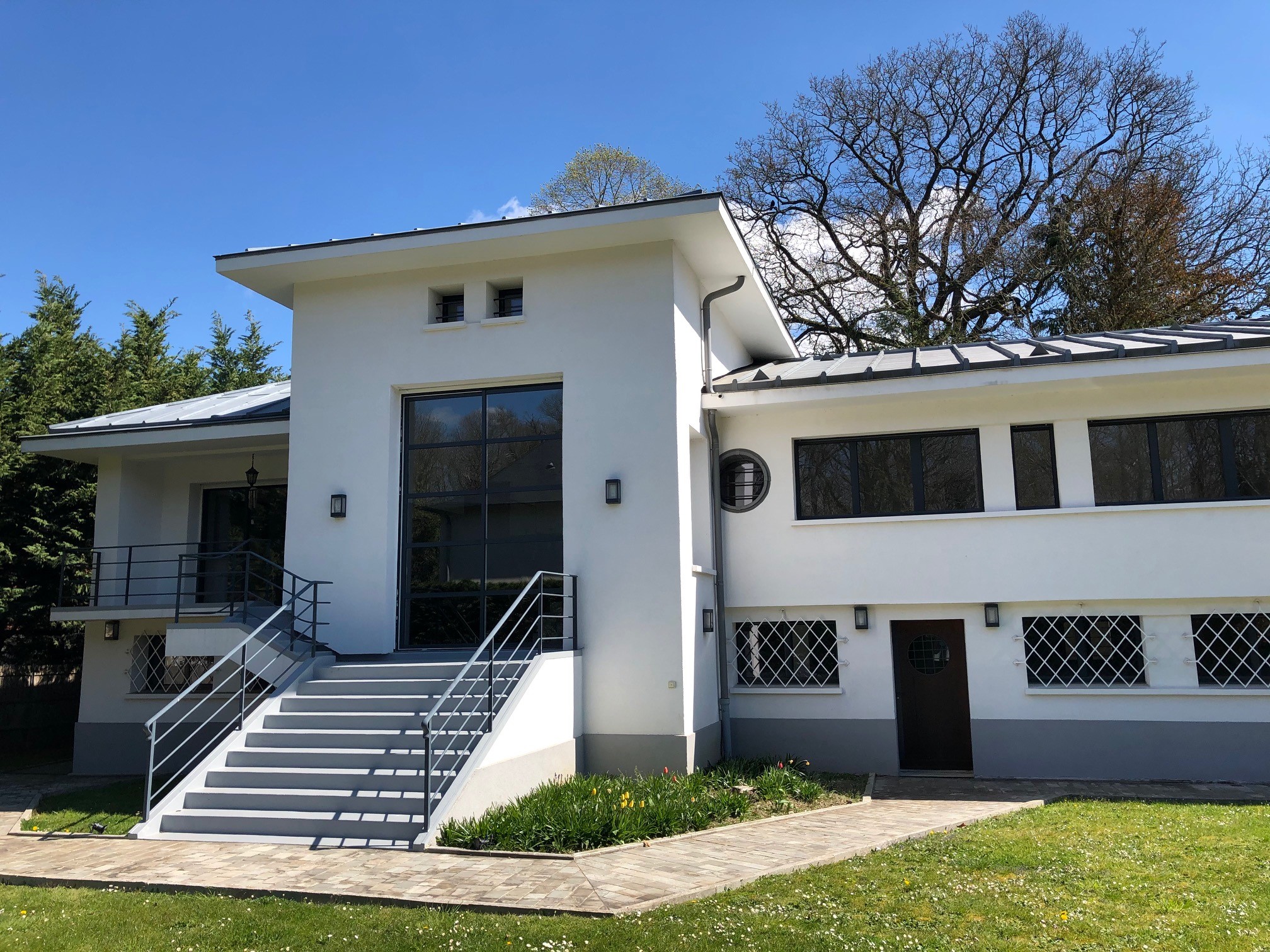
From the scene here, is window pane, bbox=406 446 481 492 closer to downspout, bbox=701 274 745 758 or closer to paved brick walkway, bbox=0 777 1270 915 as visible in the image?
downspout, bbox=701 274 745 758

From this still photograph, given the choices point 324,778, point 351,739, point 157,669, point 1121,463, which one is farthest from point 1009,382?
point 157,669

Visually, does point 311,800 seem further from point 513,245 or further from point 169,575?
point 169,575

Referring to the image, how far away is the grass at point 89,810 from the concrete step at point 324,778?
104 cm

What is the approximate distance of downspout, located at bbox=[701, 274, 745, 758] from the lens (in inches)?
498

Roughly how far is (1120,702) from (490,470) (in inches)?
333

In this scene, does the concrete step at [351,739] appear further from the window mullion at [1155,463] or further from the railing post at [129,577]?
the window mullion at [1155,463]

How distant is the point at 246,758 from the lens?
30.8 feet

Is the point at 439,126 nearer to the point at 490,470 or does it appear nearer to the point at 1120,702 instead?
the point at 490,470

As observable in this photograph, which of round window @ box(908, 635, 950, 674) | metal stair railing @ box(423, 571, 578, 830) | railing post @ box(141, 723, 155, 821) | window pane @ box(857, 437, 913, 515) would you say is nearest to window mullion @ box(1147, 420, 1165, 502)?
window pane @ box(857, 437, 913, 515)

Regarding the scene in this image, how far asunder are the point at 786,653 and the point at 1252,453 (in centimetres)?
640

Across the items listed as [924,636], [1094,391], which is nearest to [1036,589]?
[924,636]

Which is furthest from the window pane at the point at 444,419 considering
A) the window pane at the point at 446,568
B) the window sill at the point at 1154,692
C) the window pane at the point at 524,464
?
the window sill at the point at 1154,692

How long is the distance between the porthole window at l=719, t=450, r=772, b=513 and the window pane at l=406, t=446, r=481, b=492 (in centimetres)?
346

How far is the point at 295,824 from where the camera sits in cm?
844
